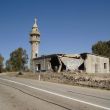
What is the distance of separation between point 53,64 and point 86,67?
676cm

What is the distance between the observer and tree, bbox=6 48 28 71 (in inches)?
3031

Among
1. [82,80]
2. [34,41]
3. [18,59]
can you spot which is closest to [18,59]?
[18,59]

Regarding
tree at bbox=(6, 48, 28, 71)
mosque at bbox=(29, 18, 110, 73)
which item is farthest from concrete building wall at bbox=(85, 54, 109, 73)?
tree at bbox=(6, 48, 28, 71)

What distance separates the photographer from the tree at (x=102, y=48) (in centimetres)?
8162

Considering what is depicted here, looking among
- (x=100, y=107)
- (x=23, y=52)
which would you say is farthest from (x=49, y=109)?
(x=23, y=52)

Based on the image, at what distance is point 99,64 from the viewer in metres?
48.8

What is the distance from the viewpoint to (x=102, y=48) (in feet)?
269

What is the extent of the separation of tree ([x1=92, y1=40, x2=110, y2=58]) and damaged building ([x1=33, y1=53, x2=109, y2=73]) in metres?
31.2

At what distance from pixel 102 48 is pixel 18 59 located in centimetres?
2985

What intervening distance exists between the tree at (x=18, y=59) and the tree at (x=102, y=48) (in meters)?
25.3

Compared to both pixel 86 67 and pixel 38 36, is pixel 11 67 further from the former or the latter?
pixel 86 67

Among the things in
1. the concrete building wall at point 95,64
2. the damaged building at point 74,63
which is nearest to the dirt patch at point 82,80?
the damaged building at point 74,63

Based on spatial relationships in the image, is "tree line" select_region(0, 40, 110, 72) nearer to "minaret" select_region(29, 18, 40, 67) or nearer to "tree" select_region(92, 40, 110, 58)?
"tree" select_region(92, 40, 110, 58)

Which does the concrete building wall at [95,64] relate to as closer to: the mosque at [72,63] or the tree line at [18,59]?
the mosque at [72,63]
